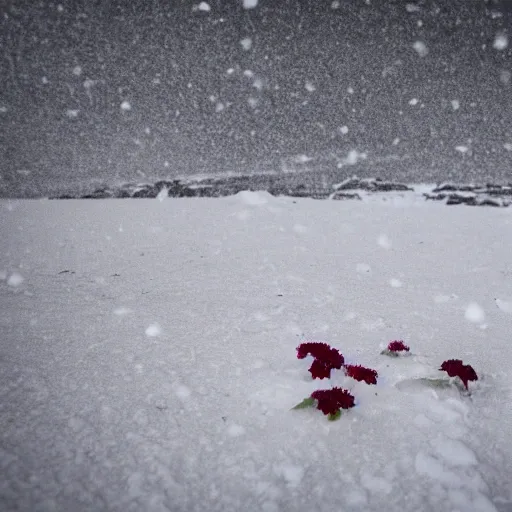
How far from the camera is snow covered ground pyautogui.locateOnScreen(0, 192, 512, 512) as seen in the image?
142cm

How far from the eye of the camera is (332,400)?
70.7 inches

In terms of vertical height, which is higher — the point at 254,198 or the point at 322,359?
the point at 254,198

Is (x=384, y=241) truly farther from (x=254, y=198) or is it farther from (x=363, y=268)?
(x=254, y=198)

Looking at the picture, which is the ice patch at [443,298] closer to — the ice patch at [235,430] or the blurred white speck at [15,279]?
the ice patch at [235,430]

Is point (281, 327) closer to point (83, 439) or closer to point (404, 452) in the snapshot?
point (404, 452)

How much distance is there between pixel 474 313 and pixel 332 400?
243 centimetres

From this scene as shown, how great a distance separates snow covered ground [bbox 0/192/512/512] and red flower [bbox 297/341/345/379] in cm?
10

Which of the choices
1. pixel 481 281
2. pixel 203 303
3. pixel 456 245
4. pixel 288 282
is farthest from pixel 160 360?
pixel 456 245

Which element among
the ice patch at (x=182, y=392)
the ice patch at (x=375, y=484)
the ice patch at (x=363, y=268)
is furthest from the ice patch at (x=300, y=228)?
the ice patch at (x=375, y=484)

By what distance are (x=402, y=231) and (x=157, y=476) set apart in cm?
782

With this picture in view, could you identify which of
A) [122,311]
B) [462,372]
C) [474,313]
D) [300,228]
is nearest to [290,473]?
[462,372]

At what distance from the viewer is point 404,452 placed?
163 centimetres

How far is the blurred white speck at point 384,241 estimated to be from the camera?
22.0 ft

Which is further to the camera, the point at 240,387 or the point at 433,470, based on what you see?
the point at 240,387
